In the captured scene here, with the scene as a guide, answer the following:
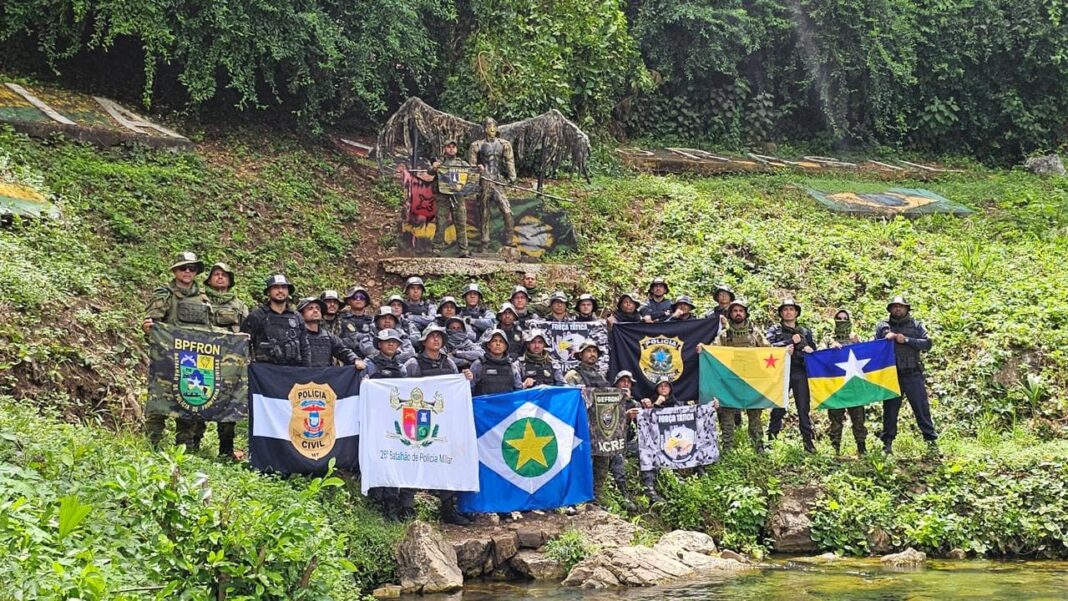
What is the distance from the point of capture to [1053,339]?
1440 centimetres

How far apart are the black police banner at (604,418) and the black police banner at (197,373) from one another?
334cm

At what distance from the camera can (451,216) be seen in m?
17.2

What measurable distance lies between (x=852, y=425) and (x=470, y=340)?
4298 millimetres

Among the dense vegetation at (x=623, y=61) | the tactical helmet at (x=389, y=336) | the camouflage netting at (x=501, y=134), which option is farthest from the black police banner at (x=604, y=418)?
the dense vegetation at (x=623, y=61)

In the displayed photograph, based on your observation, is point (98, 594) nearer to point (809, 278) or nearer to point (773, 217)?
point (809, 278)

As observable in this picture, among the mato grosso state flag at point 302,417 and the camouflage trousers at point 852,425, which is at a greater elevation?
the mato grosso state flag at point 302,417

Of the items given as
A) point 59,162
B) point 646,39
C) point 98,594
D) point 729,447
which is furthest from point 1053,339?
point 646,39

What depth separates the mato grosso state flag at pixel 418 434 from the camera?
32.7 feet

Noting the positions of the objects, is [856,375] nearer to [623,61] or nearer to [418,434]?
[418,434]

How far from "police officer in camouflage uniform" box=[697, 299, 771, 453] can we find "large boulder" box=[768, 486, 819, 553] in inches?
29.6

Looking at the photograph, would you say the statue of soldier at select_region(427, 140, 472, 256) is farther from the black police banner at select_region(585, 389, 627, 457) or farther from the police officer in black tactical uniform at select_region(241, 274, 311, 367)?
the police officer in black tactical uniform at select_region(241, 274, 311, 367)

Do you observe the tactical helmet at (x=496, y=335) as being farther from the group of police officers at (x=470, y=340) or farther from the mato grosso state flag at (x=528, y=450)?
the mato grosso state flag at (x=528, y=450)

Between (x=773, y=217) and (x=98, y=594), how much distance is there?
642 inches

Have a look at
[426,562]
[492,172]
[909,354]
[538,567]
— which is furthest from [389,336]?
[492,172]
